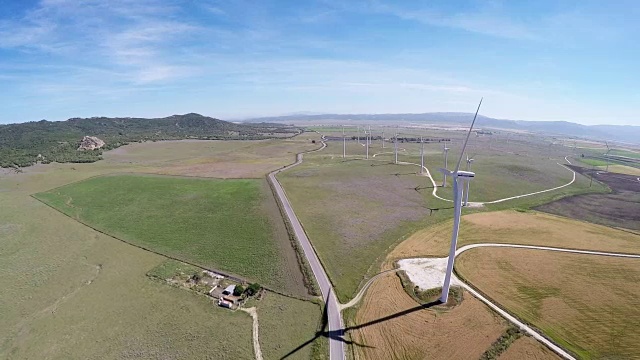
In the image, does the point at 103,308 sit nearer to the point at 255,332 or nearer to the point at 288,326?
the point at 255,332

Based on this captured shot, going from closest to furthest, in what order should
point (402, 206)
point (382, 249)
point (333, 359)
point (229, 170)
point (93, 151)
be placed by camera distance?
point (333, 359), point (382, 249), point (402, 206), point (229, 170), point (93, 151)

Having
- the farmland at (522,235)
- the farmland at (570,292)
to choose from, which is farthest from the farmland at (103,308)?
the farmland at (570,292)

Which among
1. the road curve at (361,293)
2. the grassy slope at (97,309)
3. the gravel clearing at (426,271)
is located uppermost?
the gravel clearing at (426,271)

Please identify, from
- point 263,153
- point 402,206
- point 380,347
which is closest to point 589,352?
point 380,347

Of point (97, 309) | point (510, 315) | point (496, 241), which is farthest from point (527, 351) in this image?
point (97, 309)

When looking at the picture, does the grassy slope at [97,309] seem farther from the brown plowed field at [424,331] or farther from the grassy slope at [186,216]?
the brown plowed field at [424,331]

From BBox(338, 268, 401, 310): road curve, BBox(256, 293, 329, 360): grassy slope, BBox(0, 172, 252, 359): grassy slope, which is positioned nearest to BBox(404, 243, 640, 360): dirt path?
BBox(338, 268, 401, 310): road curve

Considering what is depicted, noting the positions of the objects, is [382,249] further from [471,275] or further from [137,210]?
[137,210]
